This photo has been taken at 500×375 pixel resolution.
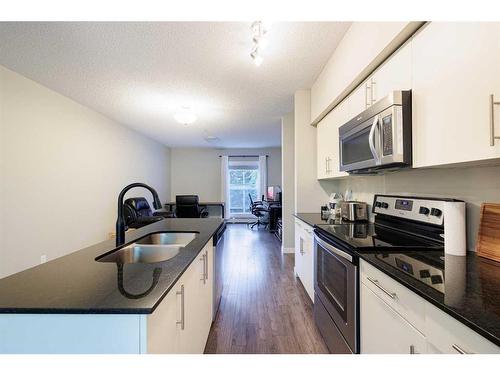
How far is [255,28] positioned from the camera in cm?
183

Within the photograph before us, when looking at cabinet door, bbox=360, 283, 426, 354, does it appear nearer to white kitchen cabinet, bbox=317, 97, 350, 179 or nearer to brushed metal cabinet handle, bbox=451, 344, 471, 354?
brushed metal cabinet handle, bbox=451, 344, 471, 354

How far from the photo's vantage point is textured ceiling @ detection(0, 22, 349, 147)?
1920 millimetres

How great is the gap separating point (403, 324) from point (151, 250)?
142cm

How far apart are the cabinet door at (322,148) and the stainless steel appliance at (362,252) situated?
2.92 ft

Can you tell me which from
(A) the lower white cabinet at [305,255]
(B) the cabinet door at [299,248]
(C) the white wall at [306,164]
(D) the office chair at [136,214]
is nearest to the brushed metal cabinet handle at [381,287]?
(A) the lower white cabinet at [305,255]

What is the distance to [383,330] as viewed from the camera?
41.3 inches

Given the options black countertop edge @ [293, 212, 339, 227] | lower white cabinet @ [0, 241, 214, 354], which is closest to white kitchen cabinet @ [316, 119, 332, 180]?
black countertop edge @ [293, 212, 339, 227]

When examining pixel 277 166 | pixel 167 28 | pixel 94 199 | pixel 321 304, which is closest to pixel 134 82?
pixel 167 28

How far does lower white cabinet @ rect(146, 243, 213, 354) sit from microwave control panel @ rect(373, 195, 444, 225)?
1388mm

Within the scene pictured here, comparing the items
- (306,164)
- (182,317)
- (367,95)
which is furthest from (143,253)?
(306,164)

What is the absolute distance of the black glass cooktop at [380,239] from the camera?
129 centimetres

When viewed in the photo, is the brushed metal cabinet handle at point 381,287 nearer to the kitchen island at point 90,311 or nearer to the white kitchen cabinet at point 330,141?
the kitchen island at point 90,311

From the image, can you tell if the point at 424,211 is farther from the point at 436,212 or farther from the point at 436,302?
the point at 436,302
